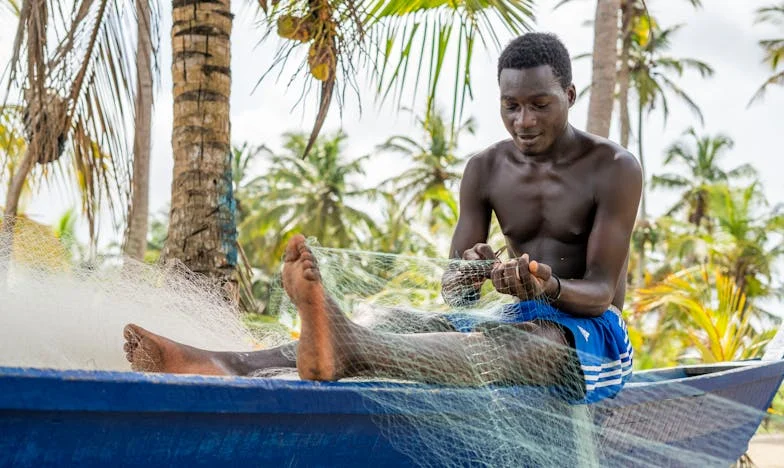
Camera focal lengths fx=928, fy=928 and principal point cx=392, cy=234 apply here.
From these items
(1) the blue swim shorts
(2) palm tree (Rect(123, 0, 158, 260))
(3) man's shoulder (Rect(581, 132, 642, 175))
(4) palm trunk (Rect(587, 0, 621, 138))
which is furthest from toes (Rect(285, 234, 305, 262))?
(4) palm trunk (Rect(587, 0, 621, 138))

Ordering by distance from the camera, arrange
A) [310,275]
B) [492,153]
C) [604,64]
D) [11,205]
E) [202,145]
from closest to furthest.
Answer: [310,275], [492,153], [202,145], [11,205], [604,64]

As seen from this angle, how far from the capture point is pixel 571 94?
11.1ft

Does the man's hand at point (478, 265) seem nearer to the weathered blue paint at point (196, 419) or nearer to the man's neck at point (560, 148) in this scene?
the weathered blue paint at point (196, 419)

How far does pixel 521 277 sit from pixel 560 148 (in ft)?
2.99

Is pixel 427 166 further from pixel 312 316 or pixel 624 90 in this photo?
pixel 312 316

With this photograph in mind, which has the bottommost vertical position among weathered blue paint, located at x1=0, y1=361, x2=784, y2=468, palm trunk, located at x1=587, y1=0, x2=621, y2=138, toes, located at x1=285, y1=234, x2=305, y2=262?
weathered blue paint, located at x1=0, y1=361, x2=784, y2=468

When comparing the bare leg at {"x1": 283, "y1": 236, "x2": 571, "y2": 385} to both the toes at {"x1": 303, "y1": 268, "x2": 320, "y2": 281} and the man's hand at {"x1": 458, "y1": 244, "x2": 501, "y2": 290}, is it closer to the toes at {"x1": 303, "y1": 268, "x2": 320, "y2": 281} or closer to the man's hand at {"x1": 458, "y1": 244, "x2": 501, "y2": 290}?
the toes at {"x1": 303, "y1": 268, "x2": 320, "y2": 281}

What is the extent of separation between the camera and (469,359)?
2795mm

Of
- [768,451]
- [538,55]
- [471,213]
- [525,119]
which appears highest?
[538,55]

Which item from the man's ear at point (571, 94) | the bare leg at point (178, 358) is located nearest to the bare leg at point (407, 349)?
the bare leg at point (178, 358)

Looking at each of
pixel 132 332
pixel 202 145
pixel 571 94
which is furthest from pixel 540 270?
pixel 202 145

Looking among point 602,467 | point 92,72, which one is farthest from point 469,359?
point 92,72

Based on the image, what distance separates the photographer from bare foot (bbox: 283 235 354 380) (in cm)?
244

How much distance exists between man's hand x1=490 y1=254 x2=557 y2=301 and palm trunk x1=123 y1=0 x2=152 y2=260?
2.68 meters
